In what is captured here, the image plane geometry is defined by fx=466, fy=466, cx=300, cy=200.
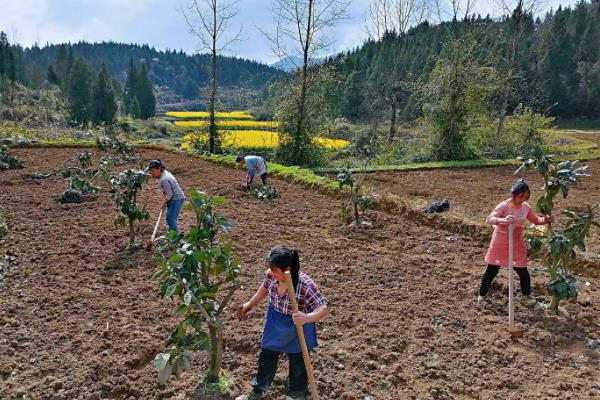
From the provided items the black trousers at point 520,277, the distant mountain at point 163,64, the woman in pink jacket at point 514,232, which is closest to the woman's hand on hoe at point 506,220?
the woman in pink jacket at point 514,232

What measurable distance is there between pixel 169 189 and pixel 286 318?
389 cm

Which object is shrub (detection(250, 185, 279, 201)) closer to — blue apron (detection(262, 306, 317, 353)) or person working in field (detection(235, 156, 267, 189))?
person working in field (detection(235, 156, 267, 189))

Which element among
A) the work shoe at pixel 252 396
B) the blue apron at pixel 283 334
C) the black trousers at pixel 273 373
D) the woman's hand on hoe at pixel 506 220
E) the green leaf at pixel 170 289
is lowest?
the work shoe at pixel 252 396

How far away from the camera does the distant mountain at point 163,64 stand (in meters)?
145

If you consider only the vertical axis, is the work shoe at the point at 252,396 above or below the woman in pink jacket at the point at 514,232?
below

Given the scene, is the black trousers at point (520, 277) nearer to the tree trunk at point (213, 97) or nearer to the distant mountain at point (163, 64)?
the tree trunk at point (213, 97)

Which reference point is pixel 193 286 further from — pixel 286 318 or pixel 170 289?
pixel 286 318

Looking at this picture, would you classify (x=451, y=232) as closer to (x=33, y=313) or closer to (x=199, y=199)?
(x=199, y=199)

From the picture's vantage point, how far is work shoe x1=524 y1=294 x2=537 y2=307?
5098 mm

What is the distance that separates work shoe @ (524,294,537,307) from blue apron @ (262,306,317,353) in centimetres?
299

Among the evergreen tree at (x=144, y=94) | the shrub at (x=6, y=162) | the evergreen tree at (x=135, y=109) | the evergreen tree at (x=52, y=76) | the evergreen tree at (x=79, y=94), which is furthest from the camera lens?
the evergreen tree at (x=52, y=76)

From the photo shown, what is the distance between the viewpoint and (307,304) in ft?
10.4

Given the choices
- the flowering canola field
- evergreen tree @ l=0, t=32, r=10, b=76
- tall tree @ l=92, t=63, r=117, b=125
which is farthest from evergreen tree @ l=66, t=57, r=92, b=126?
the flowering canola field

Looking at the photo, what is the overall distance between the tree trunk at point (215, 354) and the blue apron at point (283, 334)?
1.17 feet
